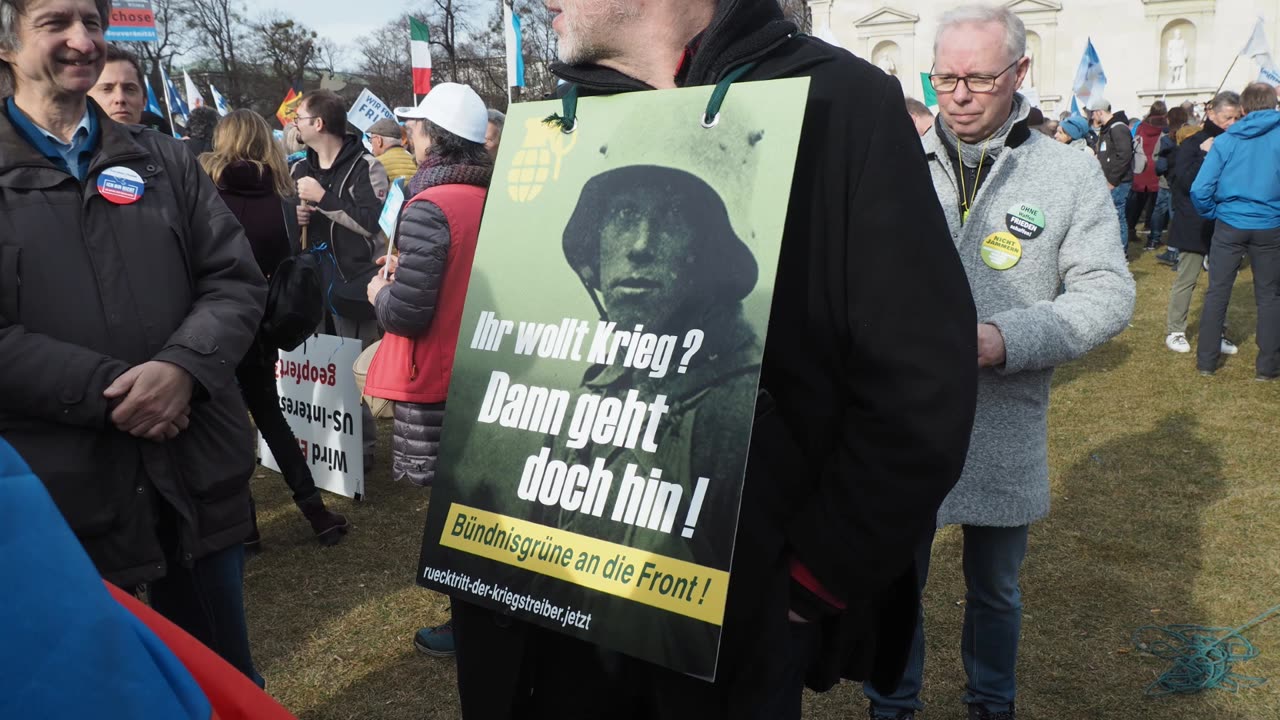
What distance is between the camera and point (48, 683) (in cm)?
79

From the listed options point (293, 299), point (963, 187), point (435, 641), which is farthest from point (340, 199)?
point (963, 187)

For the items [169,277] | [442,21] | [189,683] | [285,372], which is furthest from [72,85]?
[442,21]

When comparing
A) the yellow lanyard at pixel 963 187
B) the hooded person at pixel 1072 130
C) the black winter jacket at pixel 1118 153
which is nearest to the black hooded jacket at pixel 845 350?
the yellow lanyard at pixel 963 187

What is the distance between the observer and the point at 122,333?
239 centimetres

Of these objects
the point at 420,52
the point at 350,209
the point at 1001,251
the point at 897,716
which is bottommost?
the point at 897,716

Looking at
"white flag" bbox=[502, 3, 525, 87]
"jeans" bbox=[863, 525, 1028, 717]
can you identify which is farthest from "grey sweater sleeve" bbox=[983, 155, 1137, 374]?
"white flag" bbox=[502, 3, 525, 87]

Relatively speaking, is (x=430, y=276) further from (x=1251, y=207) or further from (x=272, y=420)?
(x=1251, y=207)

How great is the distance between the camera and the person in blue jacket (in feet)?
24.6

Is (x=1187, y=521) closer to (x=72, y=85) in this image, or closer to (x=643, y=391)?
(x=643, y=391)

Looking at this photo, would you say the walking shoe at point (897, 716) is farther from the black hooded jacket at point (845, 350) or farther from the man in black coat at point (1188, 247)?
the man in black coat at point (1188, 247)

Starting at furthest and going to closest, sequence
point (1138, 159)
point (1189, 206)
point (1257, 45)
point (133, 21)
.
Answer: point (1138, 159) → point (1257, 45) → point (133, 21) → point (1189, 206)

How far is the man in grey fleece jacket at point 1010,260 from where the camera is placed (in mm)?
2719

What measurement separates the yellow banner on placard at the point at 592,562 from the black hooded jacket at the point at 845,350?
0.52 feet

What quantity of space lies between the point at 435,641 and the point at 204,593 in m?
1.43
